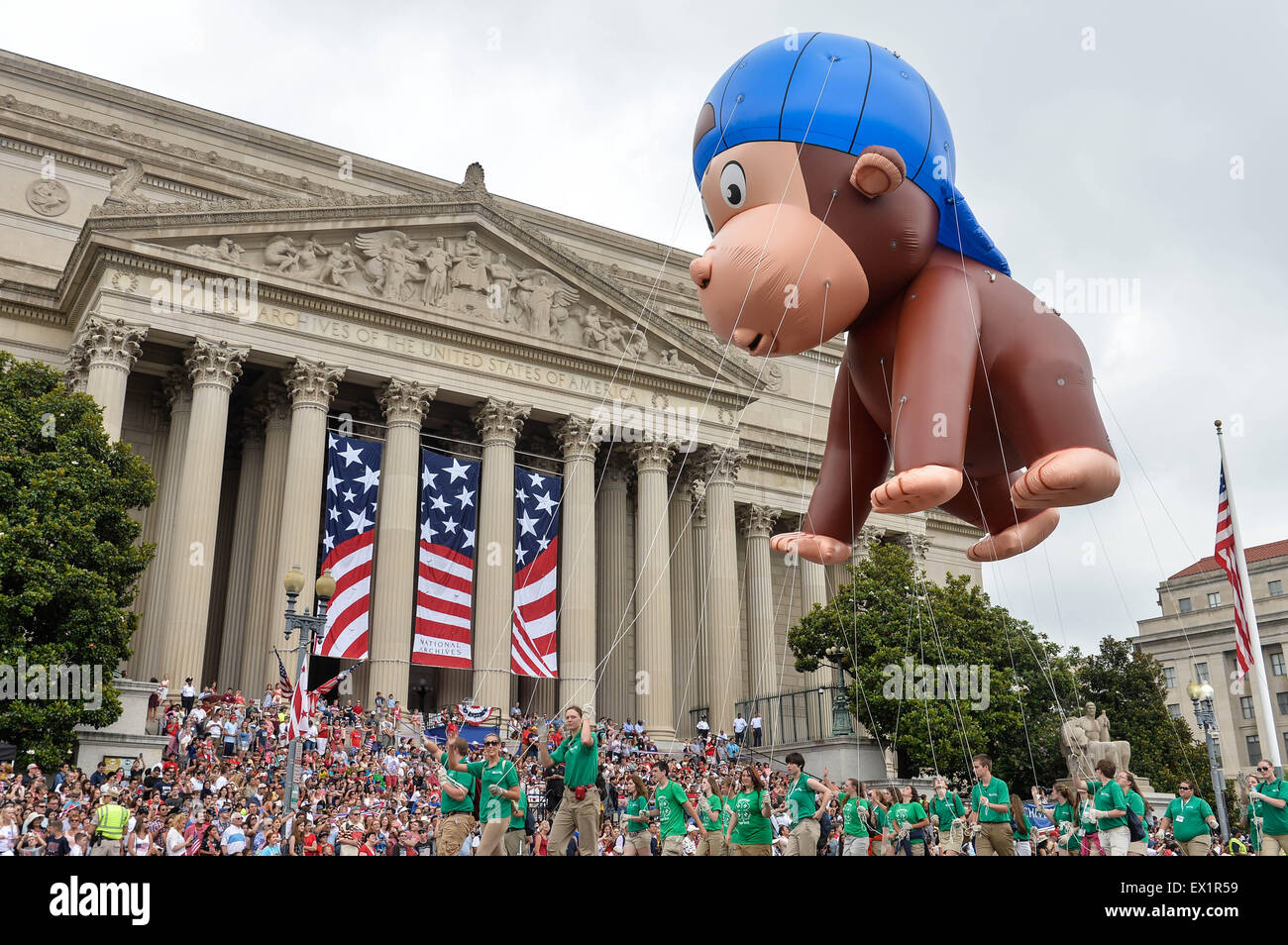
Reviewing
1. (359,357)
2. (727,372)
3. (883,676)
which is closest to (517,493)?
(359,357)

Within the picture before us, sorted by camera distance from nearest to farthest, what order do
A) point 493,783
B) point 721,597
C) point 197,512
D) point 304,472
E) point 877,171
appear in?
point 877,171
point 493,783
point 197,512
point 304,472
point 721,597

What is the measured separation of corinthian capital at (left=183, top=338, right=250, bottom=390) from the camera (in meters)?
30.7

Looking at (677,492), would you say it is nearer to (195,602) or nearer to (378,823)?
(195,602)

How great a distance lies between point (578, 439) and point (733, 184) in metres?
27.1

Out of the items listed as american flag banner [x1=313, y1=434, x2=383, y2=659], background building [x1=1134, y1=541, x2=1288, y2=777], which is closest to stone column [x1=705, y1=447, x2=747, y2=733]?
american flag banner [x1=313, y1=434, x2=383, y2=659]


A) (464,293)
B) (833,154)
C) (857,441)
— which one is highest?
(464,293)

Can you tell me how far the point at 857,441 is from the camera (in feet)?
35.1

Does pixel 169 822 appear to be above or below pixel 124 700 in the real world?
below

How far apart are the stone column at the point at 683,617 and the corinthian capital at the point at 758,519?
3.93 m

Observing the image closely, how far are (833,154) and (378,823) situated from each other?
1329cm

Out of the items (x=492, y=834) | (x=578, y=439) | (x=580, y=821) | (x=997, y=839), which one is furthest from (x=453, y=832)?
(x=578, y=439)

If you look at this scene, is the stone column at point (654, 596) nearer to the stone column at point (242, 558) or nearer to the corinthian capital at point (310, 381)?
the corinthian capital at point (310, 381)

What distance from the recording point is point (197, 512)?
96.1 ft

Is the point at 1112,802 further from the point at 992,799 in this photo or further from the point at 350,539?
the point at 350,539
